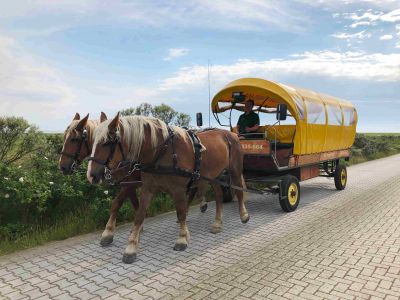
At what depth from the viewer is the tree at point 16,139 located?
7.54 meters

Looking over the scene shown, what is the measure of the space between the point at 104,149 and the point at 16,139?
15.1 ft

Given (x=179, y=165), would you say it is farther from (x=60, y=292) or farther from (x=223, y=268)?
(x=60, y=292)

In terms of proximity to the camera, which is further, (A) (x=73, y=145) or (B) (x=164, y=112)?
(B) (x=164, y=112)

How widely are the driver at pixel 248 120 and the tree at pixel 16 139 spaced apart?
181 inches

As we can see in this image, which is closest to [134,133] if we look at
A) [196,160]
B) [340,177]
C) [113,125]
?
[113,125]

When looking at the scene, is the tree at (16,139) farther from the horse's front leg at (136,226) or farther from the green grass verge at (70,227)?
the horse's front leg at (136,226)

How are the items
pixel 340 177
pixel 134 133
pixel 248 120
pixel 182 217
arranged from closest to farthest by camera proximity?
1. pixel 134 133
2. pixel 182 217
3. pixel 248 120
4. pixel 340 177

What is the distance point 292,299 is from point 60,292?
2493 millimetres

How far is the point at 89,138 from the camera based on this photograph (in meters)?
4.75

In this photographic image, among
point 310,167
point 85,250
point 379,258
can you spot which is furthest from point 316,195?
point 85,250

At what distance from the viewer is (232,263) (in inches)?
177

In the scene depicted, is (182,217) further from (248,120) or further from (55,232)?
(248,120)

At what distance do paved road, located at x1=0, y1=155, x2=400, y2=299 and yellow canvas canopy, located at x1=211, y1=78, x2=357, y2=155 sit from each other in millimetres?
1979

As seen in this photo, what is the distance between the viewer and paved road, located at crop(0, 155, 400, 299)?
374 cm
